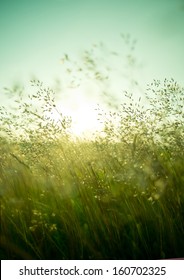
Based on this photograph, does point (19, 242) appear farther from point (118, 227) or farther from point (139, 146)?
point (139, 146)

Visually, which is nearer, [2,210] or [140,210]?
[2,210]

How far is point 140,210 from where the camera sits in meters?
1.72

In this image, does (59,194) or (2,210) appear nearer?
(2,210)

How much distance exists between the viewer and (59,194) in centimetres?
173
